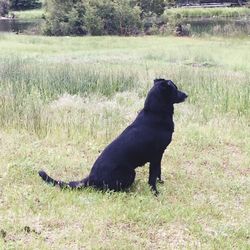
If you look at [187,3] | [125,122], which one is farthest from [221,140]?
[187,3]

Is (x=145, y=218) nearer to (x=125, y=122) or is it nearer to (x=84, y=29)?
(x=125, y=122)

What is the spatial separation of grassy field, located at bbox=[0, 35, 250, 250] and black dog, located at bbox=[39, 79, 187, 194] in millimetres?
156

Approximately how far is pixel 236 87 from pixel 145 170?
631cm

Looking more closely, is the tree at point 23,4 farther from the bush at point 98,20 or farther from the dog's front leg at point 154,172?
the dog's front leg at point 154,172

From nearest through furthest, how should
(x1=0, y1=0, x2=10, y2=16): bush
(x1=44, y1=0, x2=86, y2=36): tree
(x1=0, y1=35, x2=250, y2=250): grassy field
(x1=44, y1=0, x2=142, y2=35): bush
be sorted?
1. (x1=0, y1=35, x2=250, y2=250): grassy field
2. (x1=44, y1=0, x2=142, y2=35): bush
3. (x1=44, y1=0, x2=86, y2=36): tree
4. (x1=0, y1=0, x2=10, y2=16): bush

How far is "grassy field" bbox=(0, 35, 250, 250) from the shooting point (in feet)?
16.2

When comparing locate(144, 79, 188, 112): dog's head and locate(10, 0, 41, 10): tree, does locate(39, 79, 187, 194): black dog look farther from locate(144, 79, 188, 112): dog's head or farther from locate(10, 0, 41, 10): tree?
locate(10, 0, 41, 10): tree

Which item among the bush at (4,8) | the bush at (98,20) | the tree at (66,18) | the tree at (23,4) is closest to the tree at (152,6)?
the bush at (98,20)

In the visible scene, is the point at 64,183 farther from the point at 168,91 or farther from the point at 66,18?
the point at 66,18

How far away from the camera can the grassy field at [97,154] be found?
4941mm

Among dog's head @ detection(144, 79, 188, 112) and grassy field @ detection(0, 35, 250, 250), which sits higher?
dog's head @ detection(144, 79, 188, 112)

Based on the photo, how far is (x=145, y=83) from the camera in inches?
558

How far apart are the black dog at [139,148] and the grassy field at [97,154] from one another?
6.1 inches

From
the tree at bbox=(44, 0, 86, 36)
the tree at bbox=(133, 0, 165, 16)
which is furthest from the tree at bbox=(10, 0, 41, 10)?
the tree at bbox=(133, 0, 165, 16)
